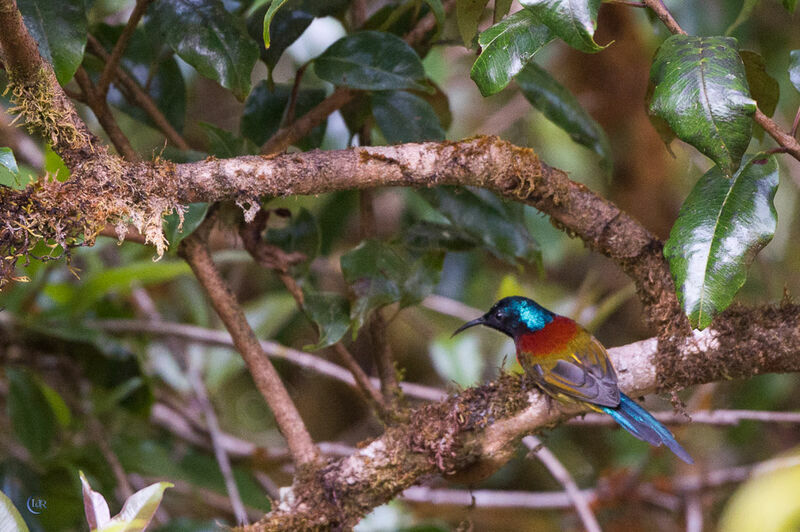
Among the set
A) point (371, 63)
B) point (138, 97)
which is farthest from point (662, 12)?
point (138, 97)

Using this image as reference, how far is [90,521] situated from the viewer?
860 mm

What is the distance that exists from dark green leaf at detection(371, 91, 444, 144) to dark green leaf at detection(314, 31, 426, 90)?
110 mm

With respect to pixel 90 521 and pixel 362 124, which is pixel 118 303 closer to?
pixel 362 124

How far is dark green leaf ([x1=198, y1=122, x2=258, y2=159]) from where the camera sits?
1.25 meters

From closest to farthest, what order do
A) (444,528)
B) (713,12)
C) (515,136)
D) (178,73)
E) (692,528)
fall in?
(178,73), (444,528), (692,528), (713,12), (515,136)

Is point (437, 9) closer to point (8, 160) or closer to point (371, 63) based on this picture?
point (371, 63)

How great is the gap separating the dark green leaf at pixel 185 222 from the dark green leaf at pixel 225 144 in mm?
142

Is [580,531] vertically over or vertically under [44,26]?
under

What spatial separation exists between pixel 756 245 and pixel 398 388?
699mm

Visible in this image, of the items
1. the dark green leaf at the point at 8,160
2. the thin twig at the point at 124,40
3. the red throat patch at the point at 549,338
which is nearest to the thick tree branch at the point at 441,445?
the red throat patch at the point at 549,338

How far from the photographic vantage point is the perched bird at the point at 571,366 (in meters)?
1.16

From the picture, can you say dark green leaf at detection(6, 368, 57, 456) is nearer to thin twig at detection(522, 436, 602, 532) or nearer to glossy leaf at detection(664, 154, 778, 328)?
thin twig at detection(522, 436, 602, 532)

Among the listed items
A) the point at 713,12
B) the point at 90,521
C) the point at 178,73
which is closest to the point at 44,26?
the point at 178,73

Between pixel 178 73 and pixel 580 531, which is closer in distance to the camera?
pixel 178 73
